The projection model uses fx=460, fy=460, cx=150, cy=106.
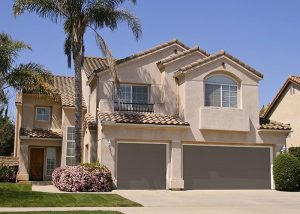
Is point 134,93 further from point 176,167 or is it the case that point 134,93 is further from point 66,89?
point 66,89

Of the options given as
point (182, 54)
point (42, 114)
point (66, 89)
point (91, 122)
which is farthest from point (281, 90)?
point (42, 114)

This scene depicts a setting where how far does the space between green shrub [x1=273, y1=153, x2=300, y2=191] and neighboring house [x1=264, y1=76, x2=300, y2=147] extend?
9.26 metres

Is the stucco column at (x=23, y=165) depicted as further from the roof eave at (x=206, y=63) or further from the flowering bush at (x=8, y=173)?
the roof eave at (x=206, y=63)

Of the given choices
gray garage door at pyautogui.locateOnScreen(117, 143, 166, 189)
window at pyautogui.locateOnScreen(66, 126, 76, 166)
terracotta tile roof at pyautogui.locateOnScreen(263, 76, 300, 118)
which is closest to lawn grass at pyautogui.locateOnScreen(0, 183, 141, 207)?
gray garage door at pyautogui.locateOnScreen(117, 143, 166, 189)

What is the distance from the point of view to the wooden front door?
31.4 metres

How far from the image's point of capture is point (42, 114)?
104 ft

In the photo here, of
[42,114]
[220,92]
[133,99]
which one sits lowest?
[42,114]

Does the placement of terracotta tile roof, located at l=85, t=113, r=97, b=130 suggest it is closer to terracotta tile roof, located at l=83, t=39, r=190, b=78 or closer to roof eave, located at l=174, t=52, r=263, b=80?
terracotta tile roof, located at l=83, t=39, r=190, b=78

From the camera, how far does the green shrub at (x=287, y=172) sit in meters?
24.0

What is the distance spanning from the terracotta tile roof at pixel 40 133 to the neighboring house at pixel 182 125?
3998mm

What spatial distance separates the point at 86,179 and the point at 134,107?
5.70 m

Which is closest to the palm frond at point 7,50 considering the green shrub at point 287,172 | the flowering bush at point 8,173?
the flowering bush at point 8,173

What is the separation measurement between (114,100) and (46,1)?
6.31m

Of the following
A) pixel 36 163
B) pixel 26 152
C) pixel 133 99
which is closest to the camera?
pixel 133 99
